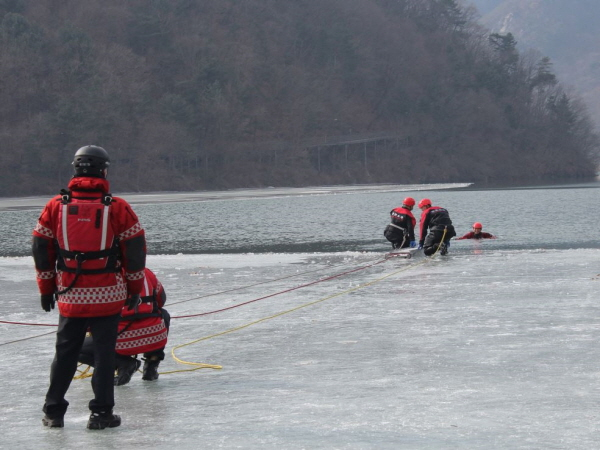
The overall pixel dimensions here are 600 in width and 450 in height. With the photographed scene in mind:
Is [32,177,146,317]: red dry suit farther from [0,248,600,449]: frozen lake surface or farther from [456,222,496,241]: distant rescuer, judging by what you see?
[456,222,496,241]: distant rescuer

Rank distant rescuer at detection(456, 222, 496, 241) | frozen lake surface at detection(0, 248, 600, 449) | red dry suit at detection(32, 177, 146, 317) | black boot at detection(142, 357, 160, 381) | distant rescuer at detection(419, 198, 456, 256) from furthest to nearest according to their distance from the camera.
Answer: distant rescuer at detection(456, 222, 496, 241) → distant rescuer at detection(419, 198, 456, 256) → black boot at detection(142, 357, 160, 381) → red dry suit at detection(32, 177, 146, 317) → frozen lake surface at detection(0, 248, 600, 449)

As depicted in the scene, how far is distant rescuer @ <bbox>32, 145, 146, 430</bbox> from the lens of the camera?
19.0 feet

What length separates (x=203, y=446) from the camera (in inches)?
211

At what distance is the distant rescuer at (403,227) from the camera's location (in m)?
20.0

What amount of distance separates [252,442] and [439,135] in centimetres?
12281

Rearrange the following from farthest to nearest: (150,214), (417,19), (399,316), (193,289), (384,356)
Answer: (417,19)
(150,214)
(193,289)
(399,316)
(384,356)

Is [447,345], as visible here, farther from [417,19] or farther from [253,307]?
[417,19]

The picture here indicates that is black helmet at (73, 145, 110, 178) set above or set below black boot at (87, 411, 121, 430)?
above

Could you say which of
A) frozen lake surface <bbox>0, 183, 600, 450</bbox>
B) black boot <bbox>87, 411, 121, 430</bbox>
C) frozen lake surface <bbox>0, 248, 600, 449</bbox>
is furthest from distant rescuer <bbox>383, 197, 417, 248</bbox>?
black boot <bbox>87, 411, 121, 430</bbox>

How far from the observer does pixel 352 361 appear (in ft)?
25.6

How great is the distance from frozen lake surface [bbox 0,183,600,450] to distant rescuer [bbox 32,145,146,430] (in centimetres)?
30

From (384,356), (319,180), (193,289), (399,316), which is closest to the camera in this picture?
(384,356)

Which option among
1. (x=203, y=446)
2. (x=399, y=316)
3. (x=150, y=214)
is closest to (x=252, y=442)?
(x=203, y=446)

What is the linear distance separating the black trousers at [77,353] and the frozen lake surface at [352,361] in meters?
0.21
